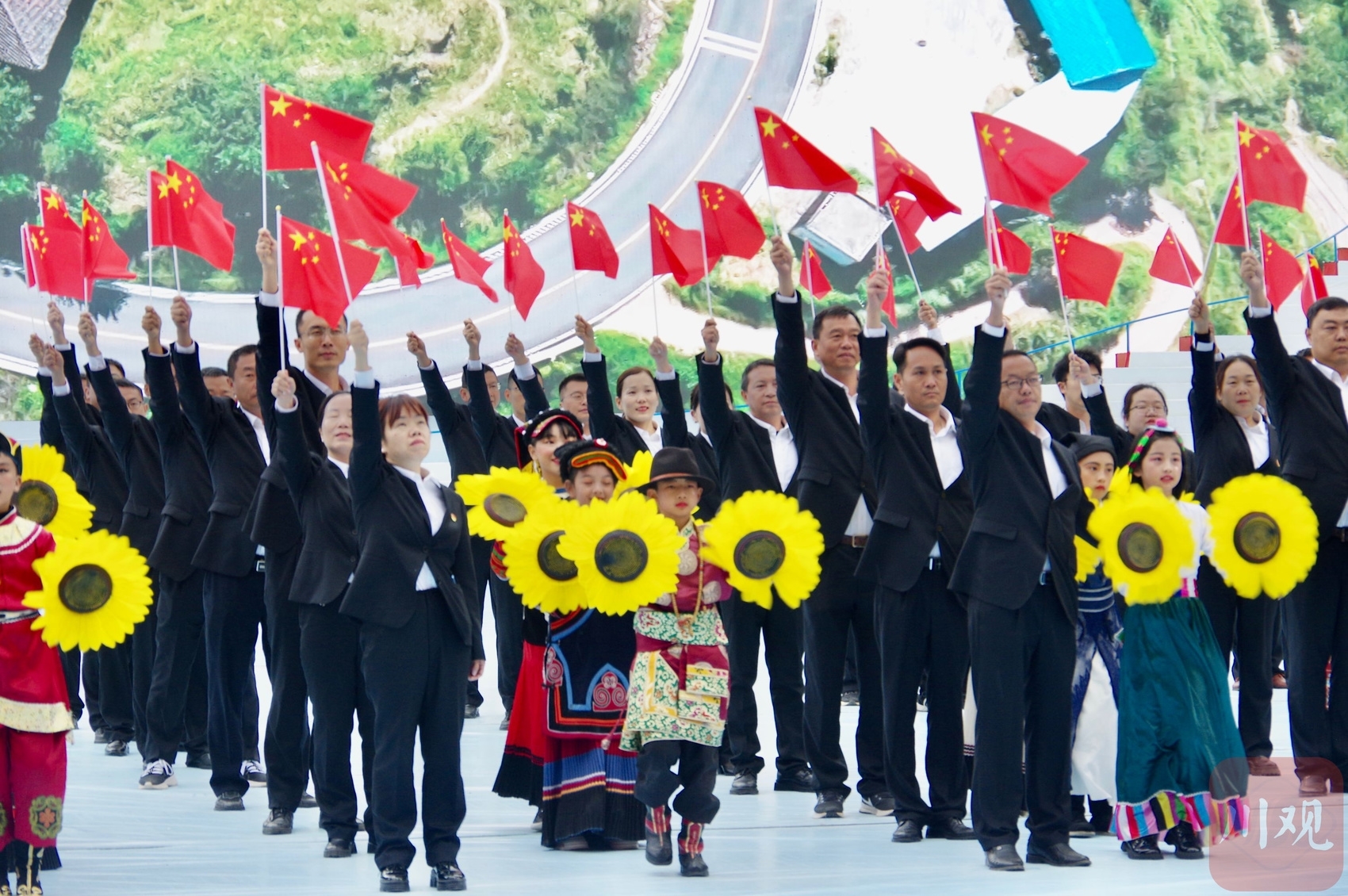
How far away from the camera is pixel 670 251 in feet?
27.8

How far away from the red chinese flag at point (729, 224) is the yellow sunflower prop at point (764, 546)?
11.1 ft

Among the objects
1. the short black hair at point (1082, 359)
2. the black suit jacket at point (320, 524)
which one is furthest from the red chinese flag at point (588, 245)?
the black suit jacket at point (320, 524)

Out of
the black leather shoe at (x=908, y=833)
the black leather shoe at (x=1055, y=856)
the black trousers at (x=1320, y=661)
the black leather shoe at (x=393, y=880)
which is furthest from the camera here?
the black trousers at (x=1320, y=661)

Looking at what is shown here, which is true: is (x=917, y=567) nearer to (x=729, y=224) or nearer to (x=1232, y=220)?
(x=1232, y=220)

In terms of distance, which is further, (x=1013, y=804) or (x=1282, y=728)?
(x=1282, y=728)

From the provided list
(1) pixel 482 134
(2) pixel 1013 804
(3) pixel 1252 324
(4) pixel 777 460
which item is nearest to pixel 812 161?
(4) pixel 777 460

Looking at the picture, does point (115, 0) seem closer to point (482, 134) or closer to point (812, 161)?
point (482, 134)

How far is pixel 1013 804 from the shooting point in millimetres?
4688

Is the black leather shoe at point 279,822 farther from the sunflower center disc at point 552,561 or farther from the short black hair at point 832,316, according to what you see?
the short black hair at point 832,316

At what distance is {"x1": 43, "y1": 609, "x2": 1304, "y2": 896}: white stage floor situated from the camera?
14.7 ft

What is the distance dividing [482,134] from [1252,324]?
37.2 feet

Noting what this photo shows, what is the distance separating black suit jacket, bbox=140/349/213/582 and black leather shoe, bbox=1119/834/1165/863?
366cm

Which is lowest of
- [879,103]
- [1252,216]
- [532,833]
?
[532,833]

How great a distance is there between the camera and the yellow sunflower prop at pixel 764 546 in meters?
4.76
